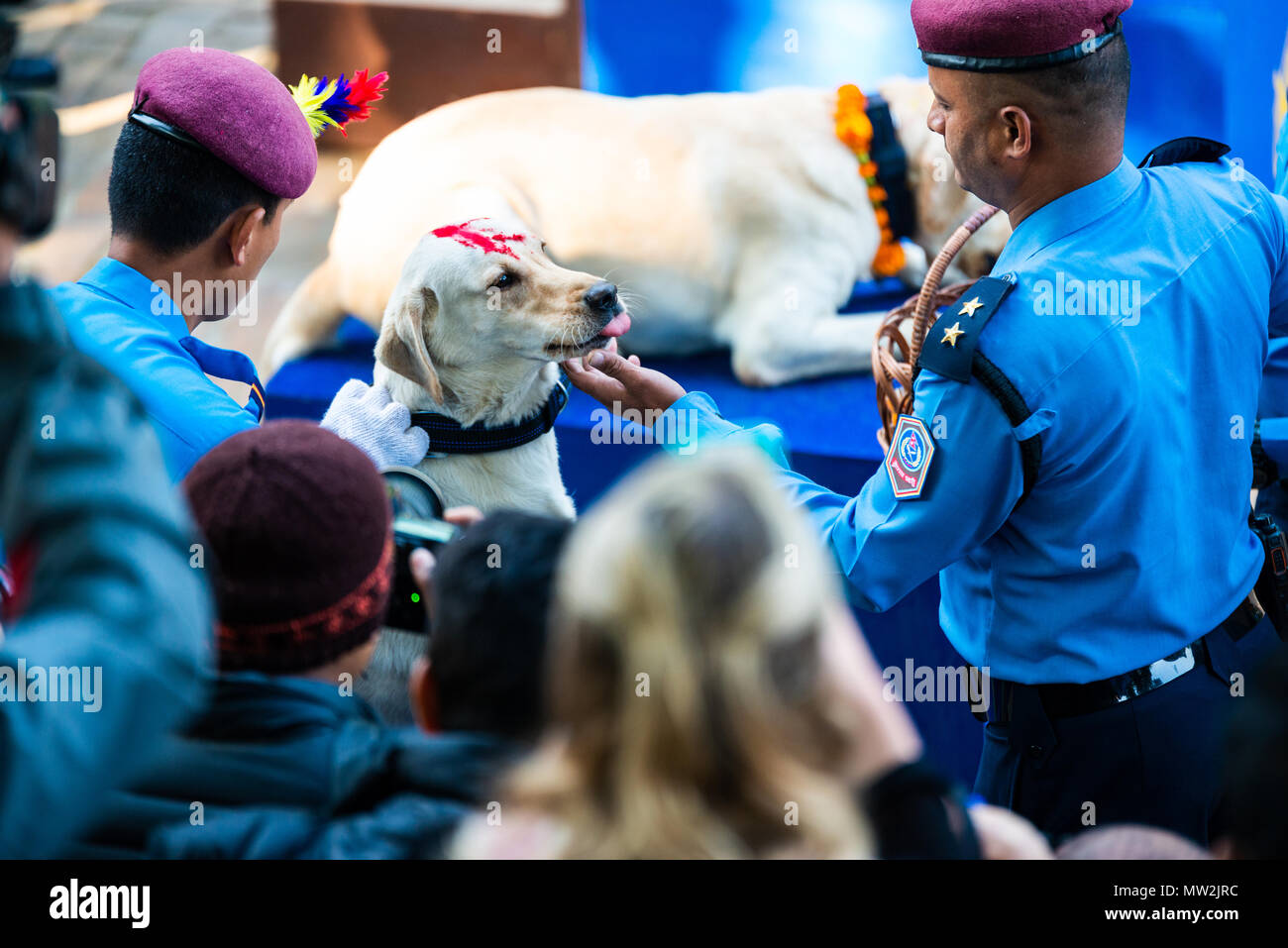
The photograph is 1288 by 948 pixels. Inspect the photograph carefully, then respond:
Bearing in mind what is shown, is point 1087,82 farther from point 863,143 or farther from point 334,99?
point 863,143

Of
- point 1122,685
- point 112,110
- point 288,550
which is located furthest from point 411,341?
point 112,110

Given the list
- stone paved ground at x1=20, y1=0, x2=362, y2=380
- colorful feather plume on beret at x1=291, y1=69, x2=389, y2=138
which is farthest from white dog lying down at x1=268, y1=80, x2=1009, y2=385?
stone paved ground at x1=20, y1=0, x2=362, y2=380

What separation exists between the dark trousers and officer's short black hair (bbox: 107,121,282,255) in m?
1.34

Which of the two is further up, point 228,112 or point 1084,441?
point 228,112

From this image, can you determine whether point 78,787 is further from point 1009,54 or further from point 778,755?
point 1009,54

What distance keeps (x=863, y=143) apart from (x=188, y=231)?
5.54ft

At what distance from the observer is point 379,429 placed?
1.83 meters

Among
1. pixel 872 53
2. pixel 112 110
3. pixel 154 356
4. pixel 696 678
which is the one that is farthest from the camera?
pixel 112 110

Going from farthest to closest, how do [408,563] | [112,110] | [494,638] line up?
[112,110] → [408,563] → [494,638]

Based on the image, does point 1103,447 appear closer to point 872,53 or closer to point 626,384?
point 626,384

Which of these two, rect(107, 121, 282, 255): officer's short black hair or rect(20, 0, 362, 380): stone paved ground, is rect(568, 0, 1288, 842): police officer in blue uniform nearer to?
rect(107, 121, 282, 255): officer's short black hair

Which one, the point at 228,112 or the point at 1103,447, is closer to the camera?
the point at 1103,447

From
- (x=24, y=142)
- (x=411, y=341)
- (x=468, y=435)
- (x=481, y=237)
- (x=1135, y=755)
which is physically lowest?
(x=1135, y=755)

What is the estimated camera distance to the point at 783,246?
2.79 metres
